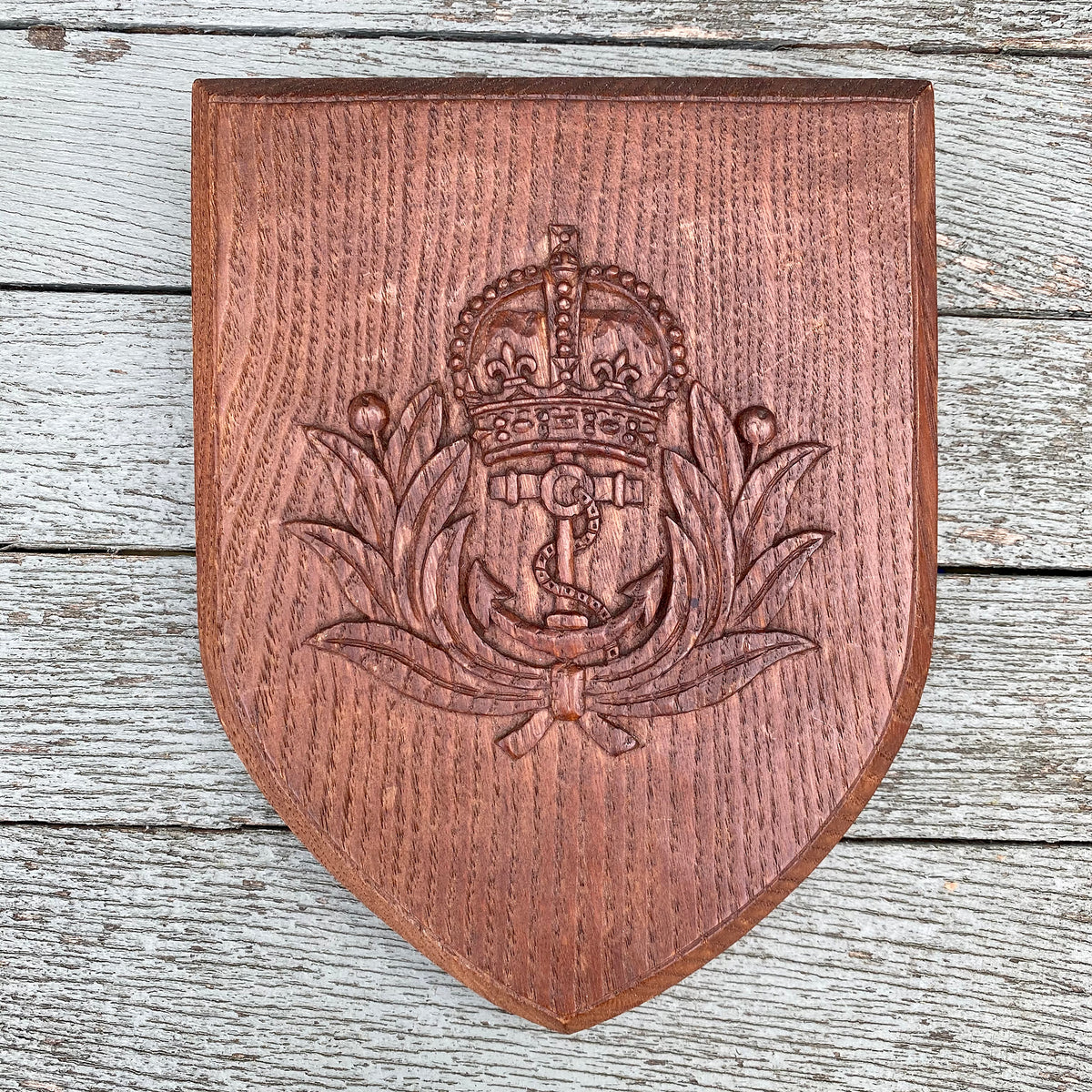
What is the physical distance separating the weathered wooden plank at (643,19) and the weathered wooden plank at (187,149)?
13mm

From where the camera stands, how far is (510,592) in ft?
2.06

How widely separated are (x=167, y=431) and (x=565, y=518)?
1.10 feet

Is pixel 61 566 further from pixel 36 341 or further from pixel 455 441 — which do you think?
pixel 455 441

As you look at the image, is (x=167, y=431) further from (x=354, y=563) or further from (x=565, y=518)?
(x=565, y=518)

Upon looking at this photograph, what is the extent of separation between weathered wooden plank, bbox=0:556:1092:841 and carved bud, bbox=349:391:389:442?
201 mm

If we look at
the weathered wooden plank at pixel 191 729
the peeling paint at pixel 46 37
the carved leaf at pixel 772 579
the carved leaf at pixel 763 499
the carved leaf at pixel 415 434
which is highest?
the peeling paint at pixel 46 37

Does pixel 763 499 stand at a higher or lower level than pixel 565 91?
lower

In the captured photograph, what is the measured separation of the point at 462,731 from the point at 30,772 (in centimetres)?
37

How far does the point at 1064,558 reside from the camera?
72 centimetres

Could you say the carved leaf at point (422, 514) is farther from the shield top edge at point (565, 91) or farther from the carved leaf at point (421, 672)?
the shield top edge at point (565, 91)

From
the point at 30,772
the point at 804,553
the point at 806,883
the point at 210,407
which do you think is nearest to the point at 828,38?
the point at 804,553

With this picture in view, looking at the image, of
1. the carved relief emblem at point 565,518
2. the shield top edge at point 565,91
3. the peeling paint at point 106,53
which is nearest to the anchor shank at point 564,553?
the carved relief emblem at point 565,518

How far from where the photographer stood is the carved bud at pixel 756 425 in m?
0.62

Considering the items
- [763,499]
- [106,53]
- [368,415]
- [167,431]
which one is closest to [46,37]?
[106,53]
